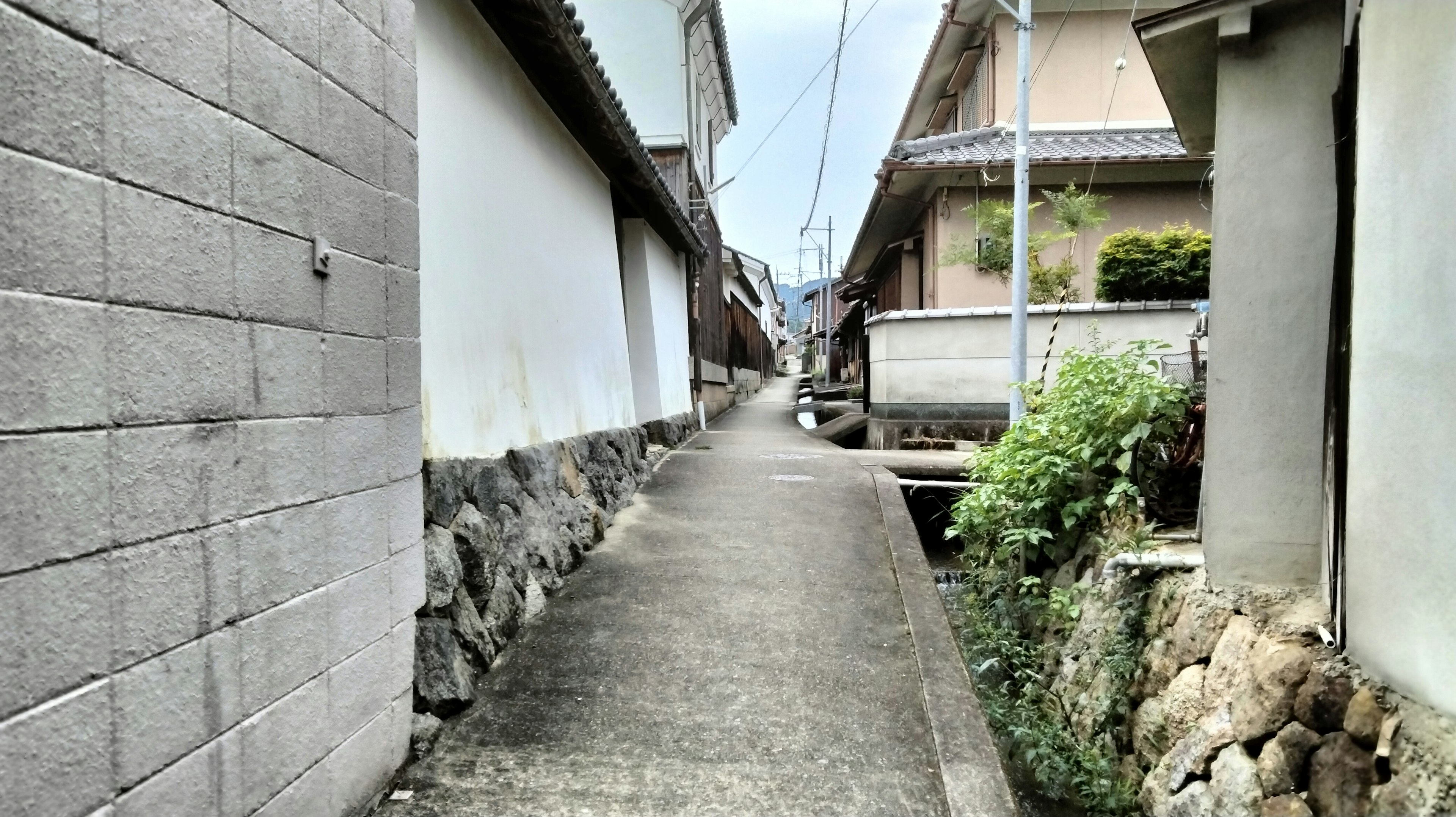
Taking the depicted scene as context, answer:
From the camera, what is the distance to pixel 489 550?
13.2ft

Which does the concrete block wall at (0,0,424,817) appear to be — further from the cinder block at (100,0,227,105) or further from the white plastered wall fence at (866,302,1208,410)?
the white plastered wall fence at (866,302,1208,410)

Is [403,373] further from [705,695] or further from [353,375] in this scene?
[705,695]

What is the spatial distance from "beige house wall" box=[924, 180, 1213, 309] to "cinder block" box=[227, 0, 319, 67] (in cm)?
1154

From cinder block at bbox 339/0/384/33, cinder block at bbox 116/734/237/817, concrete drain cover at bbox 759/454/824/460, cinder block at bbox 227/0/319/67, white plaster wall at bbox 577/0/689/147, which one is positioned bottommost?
concrete drain cover at bbox 759/454/824/460

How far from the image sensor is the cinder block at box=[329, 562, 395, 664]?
260cm

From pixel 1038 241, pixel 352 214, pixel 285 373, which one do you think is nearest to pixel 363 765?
pixel 285 373

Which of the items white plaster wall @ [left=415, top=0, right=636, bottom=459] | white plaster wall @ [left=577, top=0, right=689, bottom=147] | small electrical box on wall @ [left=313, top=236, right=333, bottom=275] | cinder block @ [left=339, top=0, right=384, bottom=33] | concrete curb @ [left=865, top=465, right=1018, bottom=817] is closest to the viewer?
small electrical box on wall @ [left=313, top=236, right=333, bottom=275]

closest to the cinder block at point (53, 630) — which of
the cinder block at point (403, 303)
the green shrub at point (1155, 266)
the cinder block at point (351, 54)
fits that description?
the cinder block at point (403, 303)

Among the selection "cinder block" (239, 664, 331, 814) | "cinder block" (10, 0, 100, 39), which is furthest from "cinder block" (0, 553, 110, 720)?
"cinder block" (10, 0, 100, 39)

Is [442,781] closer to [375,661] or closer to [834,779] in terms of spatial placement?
[375,661]

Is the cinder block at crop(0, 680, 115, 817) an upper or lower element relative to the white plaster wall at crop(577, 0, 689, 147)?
lower

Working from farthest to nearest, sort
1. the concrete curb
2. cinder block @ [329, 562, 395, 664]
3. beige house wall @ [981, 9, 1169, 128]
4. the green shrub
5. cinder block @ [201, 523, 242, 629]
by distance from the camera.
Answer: beige house wall @ [981, 9, 1169, 128], the green shrub, the concrete curb, cinder block @ [329, 562, 395, 664], cinder block @ [201, 523, 242, 629]

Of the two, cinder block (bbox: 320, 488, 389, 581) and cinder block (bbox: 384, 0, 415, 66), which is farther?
cinder block (bbox: 384, 0, 415, 66)

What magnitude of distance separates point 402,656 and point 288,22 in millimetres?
2300
